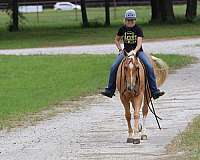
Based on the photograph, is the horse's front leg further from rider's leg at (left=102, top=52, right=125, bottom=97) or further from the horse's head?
rider's leg at (left=102, top=52, right=125, bottom=97)

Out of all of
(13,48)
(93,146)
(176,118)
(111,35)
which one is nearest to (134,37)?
(93,146)

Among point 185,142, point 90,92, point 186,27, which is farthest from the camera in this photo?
point 186,27

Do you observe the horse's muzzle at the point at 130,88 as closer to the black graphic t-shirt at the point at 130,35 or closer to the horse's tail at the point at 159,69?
the black graphic t-shirt at the point at 130,35

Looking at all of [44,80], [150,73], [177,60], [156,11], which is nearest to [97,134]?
[150,73]

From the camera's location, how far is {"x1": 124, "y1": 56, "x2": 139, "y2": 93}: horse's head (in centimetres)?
1127

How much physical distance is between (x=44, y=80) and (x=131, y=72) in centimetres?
1155

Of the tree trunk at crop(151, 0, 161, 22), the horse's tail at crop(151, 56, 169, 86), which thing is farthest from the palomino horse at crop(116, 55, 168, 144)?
the tree trunk at crop(151, 0, 161, 22)

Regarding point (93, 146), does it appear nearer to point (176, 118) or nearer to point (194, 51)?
point (176, 118)

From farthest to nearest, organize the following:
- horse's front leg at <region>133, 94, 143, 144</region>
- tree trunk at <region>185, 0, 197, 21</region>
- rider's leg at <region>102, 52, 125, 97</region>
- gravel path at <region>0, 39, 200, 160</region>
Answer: tree trunk at <region>185, 0, 197, 21</region>, rider's leg at <region>102, 52, 125, 97</region>, horse's front leg at <region>133, 94, 143, 144</region>, gravel path at <region>0, 39, 200, 160</region>

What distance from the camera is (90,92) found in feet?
63.7

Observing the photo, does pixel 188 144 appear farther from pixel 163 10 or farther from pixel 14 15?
pixel 163 10

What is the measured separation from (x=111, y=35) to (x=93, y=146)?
36.4 m

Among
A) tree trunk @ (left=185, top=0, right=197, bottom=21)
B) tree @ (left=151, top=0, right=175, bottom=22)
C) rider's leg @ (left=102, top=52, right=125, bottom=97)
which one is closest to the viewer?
rider's leg @ (left=102, top=52, right=125, bottom=97)

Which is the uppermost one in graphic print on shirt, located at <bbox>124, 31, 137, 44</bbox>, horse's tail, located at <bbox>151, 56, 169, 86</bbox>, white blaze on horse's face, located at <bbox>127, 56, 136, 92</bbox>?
graphic print on shirt, located at <bbox>124, 31, 137, 44</bbox>
